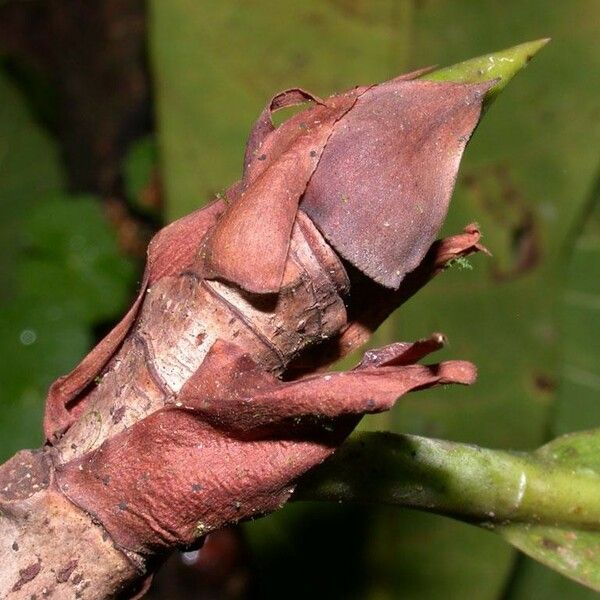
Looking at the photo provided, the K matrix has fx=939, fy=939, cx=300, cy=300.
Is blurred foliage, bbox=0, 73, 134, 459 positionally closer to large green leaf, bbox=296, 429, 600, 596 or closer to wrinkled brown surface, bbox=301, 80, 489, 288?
large green leaf, bbox=296, 429, 600, 596

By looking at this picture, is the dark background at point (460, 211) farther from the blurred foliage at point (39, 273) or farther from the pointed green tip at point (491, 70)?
the blurred foliage at point (39, 273)

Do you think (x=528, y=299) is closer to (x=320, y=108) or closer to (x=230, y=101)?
(x=230, y=101)

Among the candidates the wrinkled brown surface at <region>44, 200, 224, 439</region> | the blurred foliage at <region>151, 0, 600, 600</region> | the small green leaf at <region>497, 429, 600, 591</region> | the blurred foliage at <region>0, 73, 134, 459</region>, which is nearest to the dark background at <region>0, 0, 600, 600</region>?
the blurred foliage at <region>151, 0, 600, 600</region>

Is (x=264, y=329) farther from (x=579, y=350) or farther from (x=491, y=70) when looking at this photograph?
(x=579, y=350)

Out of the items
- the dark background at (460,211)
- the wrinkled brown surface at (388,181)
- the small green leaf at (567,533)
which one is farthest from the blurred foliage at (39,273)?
the wrinkled brown surface at (388,181)

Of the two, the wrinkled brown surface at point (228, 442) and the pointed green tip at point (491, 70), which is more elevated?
the pointed green tip at point (491, 70)
